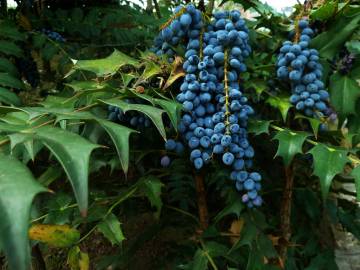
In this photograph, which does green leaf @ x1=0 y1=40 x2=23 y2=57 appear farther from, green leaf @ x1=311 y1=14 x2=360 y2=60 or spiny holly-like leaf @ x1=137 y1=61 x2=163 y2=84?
green leaf @ x1=311 y1=14 x2=360 y2=60

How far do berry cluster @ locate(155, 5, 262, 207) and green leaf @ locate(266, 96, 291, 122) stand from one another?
10 centimetres

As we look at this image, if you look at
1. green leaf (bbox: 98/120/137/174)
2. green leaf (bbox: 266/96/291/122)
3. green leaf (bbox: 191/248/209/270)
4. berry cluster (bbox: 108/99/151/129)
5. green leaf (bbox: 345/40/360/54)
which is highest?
green leaf (bbox: 345/40/360/54)

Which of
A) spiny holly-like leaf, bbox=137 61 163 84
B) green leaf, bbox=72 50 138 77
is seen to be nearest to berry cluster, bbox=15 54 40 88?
green leaf, bbox=72 50 138 77

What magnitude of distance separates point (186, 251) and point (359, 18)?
0.73m

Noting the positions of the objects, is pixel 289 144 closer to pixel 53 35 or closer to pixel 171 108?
pixel 171 108

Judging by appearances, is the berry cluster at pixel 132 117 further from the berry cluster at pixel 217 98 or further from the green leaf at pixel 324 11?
the green leaf at pixel 324 11

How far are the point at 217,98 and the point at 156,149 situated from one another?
22 centimetres

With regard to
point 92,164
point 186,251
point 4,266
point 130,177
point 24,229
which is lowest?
point 4,266

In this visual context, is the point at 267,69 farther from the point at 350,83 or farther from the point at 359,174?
the point at 359,174

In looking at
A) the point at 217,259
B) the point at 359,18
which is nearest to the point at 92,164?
the point at 217,259

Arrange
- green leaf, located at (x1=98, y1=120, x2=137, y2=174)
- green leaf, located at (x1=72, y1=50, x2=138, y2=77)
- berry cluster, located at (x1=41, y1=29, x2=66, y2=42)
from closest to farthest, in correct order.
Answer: green leaf, located at (x1=98, y1=120, x2=137, y2=174), green leaf, located at (x1=72, y1=50, x2=138, y2=77), berry cluster, located at (x1=41, y1=29, x2=66, y2=42)

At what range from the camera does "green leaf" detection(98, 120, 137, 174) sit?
56cm

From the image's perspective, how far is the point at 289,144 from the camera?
33.4 inches

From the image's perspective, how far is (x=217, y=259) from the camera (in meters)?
1.07
